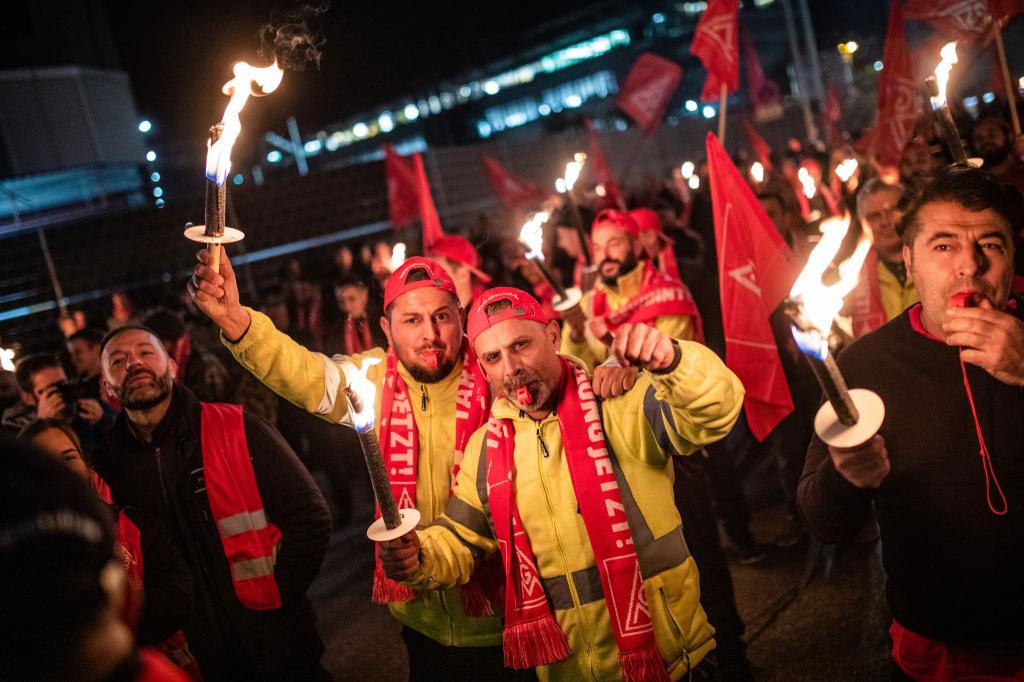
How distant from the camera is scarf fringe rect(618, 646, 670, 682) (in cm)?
239

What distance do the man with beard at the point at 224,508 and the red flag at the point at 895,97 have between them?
23.1 ft

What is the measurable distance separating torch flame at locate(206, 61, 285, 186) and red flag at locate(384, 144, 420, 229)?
29.9 ft

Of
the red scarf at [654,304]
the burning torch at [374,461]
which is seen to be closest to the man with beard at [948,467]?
the burning torch at [374,461]

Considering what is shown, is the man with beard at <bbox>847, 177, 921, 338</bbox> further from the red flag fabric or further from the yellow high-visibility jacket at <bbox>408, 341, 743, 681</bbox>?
the yellow high-visibility jacket at <bbox>408, 341, 743, 681</bbox>

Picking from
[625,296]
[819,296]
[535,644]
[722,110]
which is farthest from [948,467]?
[722,110]

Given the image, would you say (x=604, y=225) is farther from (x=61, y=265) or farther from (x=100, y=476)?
(x=61, y=265)

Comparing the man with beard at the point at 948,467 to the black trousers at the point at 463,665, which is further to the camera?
the black trousers at the point at 463,665

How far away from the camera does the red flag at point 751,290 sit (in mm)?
4047

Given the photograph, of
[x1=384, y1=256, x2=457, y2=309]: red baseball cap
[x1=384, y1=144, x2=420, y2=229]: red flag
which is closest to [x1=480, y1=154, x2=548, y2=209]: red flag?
[x1=384, y1=144, x2=420, y2=229]: red flag

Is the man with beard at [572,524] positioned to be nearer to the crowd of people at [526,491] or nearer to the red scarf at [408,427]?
the crowd of people at [526,491]

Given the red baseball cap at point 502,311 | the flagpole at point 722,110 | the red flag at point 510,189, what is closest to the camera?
the red baseball cap at point 502,311

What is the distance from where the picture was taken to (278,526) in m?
3.49

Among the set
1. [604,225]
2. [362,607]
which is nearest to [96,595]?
[604,225]

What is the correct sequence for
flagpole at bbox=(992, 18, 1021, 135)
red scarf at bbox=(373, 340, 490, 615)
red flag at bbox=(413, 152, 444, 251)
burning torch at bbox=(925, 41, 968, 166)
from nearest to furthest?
red scarf at bbox=(373, 340, 490, 615), burning torch at bbox=(925, 41, 968, 166), flagpole at bbox=(992, 18, 1021, 135), red flag at bbox=(413, 152, 444, 251)
